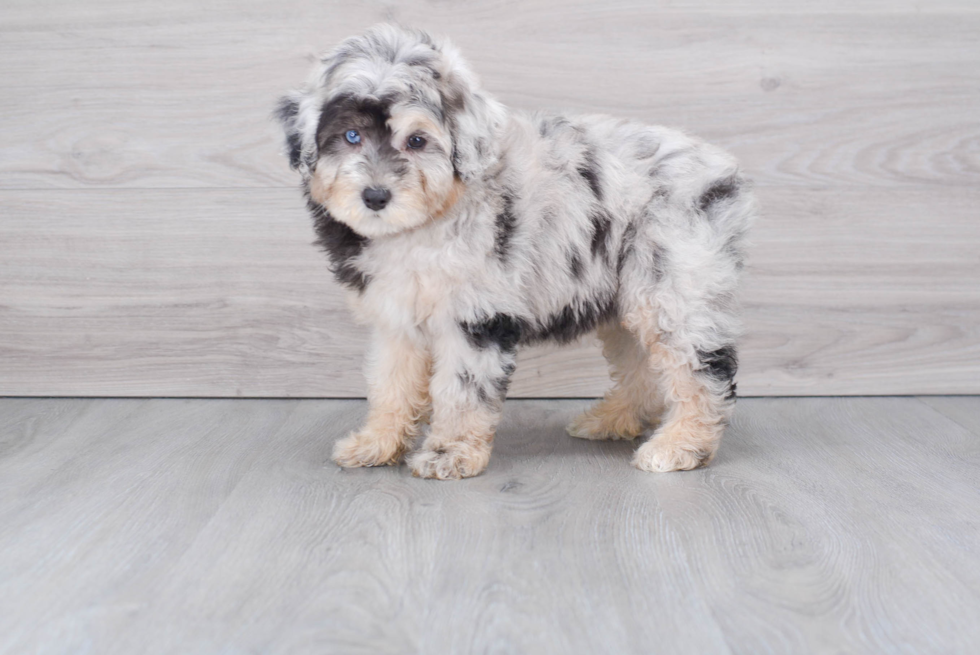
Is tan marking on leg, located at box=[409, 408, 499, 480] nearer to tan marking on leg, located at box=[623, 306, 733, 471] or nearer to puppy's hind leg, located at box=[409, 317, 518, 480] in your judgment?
puppy's hind leg, located at box=[409, 317, 518, 480]

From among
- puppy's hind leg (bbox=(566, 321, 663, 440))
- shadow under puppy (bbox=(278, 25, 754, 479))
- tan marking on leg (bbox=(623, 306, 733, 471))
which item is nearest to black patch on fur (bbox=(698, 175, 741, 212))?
shadow under puppy (bbox=(278, 25, 754, 479))

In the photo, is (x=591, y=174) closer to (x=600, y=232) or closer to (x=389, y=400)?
(x=600, y=232)

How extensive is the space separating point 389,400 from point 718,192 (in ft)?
3.80

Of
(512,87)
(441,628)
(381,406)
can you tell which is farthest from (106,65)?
(441,628)

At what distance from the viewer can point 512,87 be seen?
3.30 meters

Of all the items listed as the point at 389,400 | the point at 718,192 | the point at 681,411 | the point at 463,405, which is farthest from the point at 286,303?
the point at 718,192

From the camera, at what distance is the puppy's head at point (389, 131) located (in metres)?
2.28

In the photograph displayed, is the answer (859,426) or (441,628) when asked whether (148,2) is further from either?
(859,426)

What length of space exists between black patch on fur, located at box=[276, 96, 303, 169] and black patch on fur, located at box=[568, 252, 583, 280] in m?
0.80

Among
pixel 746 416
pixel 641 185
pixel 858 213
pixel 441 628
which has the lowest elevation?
pixel 746 416

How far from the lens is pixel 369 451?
2689mm

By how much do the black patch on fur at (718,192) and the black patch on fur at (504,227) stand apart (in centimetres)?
56

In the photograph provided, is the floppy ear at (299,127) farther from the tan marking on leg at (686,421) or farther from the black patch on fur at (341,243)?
the tan marking on leg at (686,421)

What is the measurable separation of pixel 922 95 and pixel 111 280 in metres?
3.22
